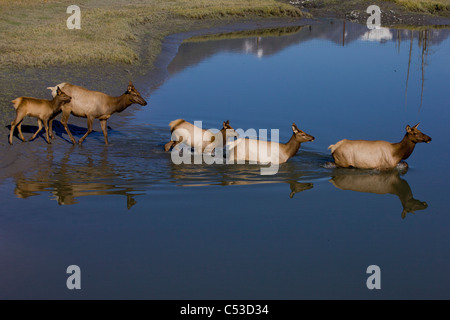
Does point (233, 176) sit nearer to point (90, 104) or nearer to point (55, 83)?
point (90, 104)

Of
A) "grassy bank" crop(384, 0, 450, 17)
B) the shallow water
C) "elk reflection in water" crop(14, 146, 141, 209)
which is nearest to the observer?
the shallow water

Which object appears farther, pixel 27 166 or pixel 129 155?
pixel 129 155

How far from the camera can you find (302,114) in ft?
68.9

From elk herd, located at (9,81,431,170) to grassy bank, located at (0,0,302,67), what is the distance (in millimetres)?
8898

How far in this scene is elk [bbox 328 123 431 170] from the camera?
14.7 meters

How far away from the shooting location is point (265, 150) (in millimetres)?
15180

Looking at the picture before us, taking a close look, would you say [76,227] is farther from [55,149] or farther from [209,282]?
[55,149]

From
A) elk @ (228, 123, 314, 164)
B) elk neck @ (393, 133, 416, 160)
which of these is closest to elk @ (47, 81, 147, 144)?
elk @ (228, 123, 314, 164)

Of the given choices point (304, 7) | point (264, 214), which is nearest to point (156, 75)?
point (264, 214)

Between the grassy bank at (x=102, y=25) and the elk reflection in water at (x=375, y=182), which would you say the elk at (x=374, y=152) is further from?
the grassy bank at (x=102, y=25)

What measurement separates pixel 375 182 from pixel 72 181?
6391 millimetres

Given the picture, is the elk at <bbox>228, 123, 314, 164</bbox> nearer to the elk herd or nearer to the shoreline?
the elk herd

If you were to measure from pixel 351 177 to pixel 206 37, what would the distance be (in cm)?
2676

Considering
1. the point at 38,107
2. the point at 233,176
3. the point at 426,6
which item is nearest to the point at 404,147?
the point at 233,176
